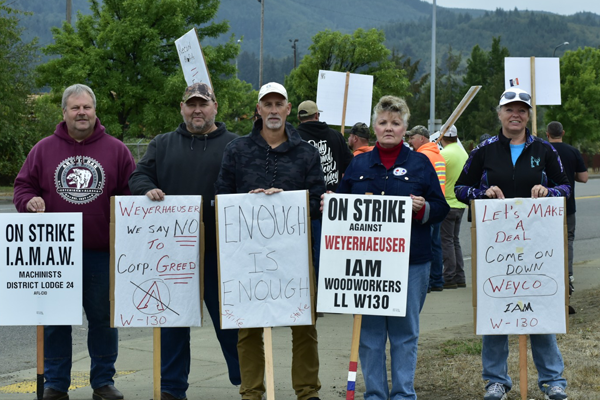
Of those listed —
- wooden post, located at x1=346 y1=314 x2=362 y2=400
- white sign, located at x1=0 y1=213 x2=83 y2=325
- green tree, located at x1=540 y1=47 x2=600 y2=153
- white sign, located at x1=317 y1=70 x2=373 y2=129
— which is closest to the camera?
wooden post, located at x1=346 y1=314 x2=362 y2=400

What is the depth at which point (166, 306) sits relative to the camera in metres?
5.35

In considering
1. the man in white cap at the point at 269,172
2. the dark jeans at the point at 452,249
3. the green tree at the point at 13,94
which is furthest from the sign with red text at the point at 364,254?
the green tree at the point at 13,94

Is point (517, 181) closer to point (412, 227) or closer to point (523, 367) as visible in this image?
point (412, 227)

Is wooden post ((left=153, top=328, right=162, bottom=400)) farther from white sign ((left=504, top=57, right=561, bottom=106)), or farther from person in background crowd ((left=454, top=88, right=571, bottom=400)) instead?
white sign ((left=504, top=57, right=561, bottom=106))

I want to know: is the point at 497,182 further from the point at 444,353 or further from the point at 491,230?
A: the point at 444,353

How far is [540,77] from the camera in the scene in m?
8.27

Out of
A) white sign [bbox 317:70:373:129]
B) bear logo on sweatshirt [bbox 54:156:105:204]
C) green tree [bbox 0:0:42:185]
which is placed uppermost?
green tree [bbox 0:0:42:185]

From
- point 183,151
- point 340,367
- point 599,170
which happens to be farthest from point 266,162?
point 599,170

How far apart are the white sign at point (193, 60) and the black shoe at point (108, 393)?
111 inches

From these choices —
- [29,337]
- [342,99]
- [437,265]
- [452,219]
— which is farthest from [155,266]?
[452,219]

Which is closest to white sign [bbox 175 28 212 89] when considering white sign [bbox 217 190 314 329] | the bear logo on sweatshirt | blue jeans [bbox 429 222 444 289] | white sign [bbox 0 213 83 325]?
the bear logo on sweatshirt

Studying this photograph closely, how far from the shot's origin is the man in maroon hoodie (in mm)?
5562

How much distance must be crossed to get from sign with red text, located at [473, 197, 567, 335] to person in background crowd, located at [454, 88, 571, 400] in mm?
147

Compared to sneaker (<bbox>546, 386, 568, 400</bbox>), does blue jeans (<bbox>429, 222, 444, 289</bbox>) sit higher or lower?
higher
